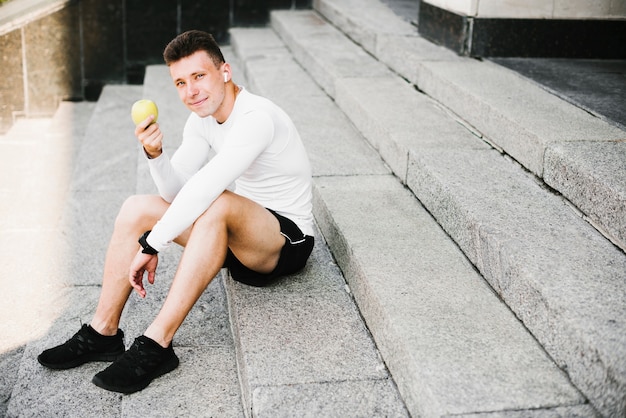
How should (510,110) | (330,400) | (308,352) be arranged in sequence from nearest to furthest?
(330,400) → (308,352) → (510,110)

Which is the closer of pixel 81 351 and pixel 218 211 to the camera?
pixel 218 211

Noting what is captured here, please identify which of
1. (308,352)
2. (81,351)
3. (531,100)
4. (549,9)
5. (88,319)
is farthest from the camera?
(549,9)

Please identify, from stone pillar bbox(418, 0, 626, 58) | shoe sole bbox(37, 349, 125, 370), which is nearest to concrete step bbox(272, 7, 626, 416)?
stone pillar bbox(418, 0, 626, 58)

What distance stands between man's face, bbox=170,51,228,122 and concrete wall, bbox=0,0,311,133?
492 centimetres

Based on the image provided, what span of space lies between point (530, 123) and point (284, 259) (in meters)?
1.58

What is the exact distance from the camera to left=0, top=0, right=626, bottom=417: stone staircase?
8.15 feet

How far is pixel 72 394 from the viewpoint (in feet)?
10.1

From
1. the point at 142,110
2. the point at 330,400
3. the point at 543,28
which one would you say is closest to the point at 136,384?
the point at 330,400

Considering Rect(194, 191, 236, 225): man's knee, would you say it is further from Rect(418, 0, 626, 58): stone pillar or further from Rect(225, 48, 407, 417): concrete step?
Rect(418, 0, 626, 58): stone pillar

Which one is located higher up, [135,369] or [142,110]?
[142,110]

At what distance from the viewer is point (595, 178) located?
3.10 m

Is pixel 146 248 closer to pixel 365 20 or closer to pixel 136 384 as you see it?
pixel 136 384

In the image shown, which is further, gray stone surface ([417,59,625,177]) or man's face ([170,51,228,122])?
gray stone surface ([417,59,625,177])

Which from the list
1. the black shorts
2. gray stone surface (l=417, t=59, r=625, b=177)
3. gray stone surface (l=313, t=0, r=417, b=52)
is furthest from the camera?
gray stone surface (l=313, t=0, r=417, b=52)
